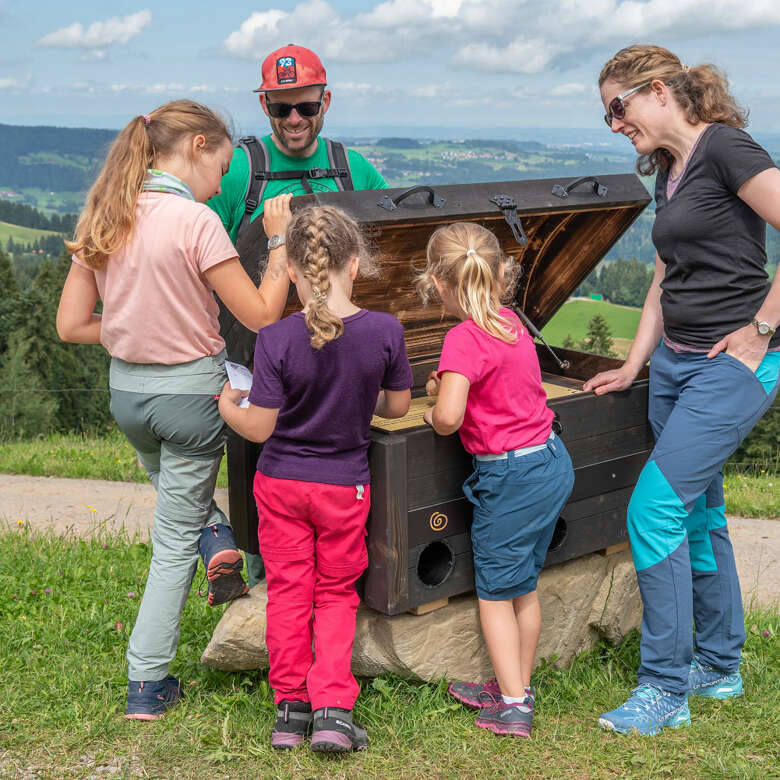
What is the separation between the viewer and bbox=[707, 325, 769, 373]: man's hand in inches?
113

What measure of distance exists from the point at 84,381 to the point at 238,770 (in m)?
40.8

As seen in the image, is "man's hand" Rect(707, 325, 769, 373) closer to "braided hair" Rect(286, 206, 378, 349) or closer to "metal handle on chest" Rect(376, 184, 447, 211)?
"metal handle on chest" Rect(376, 184, 447, 211)

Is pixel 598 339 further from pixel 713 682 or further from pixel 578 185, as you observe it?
pixel 713 682

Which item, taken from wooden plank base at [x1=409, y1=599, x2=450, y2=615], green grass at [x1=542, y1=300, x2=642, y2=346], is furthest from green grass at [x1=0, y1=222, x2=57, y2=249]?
wooden plank base at [x1=409, y1=599, x2=450, y2=615]

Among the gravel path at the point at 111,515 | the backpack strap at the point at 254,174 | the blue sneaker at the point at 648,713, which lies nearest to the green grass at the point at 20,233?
the gravel path at the point at 111,515

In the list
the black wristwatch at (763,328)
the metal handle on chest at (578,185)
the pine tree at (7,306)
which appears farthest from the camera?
the pine tree at (7,306)

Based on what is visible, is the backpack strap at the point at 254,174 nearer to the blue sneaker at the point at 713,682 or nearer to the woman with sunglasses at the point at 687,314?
the woman with sunglasses at the point at 687,314

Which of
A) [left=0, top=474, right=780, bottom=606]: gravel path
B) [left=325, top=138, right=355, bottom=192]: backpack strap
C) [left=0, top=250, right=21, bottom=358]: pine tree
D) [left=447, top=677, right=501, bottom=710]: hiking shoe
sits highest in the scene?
[left=325, top=138, right=355, bottom=192]: backpack strap

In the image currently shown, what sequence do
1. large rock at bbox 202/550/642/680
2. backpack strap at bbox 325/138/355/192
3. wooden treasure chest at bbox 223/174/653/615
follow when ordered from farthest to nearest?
1. backpack strap at bbox 325/138/355/192
2. large rock at bbox 202/550/642/680
3. wooden treasure chest at bbox 223/174/653/615

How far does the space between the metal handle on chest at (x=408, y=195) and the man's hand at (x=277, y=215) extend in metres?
0.37

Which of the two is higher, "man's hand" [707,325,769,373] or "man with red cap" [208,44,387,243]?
"man with red cap" [208,44,387,243]

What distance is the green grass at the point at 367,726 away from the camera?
2.83 meters

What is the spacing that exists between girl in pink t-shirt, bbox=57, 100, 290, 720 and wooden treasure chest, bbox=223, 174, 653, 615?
235mm

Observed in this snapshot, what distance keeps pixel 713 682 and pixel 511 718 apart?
87cm
